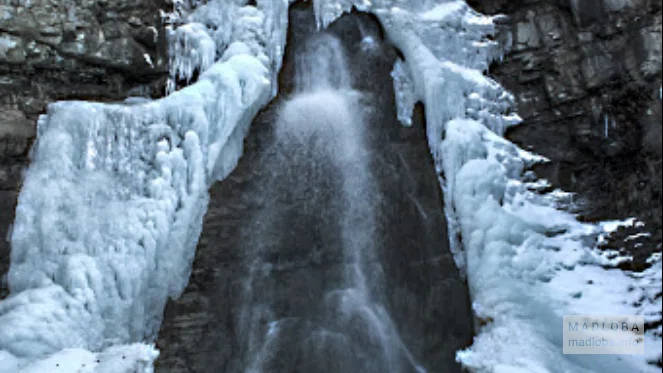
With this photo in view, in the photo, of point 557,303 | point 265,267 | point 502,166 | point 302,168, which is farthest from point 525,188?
point 265,267

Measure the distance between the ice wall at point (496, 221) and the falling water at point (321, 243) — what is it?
956 mm

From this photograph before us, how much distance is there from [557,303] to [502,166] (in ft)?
6.55

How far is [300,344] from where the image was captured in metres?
6.93

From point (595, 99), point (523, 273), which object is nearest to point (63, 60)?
point (523, 273)

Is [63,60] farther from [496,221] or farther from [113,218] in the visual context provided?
[496,221]

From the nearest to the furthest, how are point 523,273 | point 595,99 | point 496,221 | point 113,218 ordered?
point 113,218 → point 523,273 → point 496,221 → point 595,99

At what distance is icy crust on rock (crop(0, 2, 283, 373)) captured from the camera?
617cm

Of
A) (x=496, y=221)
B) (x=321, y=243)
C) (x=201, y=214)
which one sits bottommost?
(x=321, y=243)

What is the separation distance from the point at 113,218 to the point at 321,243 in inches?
100

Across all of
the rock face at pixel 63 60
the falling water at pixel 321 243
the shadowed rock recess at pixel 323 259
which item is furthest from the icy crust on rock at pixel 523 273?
the rock face at pixel 63 60

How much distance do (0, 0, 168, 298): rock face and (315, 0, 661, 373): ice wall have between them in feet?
8.90

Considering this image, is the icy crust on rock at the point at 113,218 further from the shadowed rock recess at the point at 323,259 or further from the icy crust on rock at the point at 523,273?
the icy crust on rock at the point at 523,273

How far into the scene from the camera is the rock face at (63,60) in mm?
7238

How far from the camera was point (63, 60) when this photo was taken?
763cm
